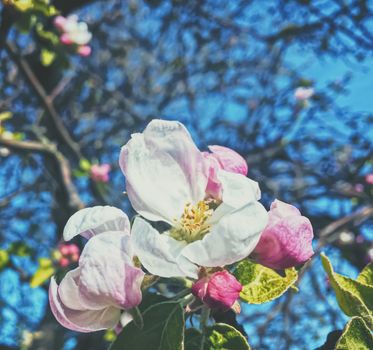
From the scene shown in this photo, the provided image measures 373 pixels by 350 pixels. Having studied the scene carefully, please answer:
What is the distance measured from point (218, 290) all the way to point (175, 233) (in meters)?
0.14

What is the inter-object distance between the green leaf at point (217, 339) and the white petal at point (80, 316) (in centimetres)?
9

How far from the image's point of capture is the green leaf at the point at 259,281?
76cm

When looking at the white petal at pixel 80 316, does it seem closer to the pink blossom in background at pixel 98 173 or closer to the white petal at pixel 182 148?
the white petal at pixel 182 148

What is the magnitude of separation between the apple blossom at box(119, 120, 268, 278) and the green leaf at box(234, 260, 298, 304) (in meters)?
0.07

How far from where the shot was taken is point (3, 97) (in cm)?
483

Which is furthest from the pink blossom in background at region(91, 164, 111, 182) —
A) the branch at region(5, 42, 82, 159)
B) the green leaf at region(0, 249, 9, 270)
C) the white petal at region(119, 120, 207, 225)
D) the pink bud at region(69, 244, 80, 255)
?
the white petal at region(119, 120, 207, 225)

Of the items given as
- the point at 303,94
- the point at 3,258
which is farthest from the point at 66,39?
the point at 303,94

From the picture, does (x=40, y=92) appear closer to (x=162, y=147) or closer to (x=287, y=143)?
(x=287, y=143)

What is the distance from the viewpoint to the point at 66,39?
3.28 metres

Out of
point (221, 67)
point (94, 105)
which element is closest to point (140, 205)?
point (221, 67)

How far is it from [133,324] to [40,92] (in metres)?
2.87

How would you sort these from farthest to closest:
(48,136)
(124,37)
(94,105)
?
(124,37) → (94,105) → (48,136)

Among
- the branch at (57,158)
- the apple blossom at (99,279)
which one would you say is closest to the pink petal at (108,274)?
the apple blossom at (99,279)

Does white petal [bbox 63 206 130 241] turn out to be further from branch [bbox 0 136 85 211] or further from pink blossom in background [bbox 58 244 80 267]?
pink blossom in background [bbox 58 244 80 267]
